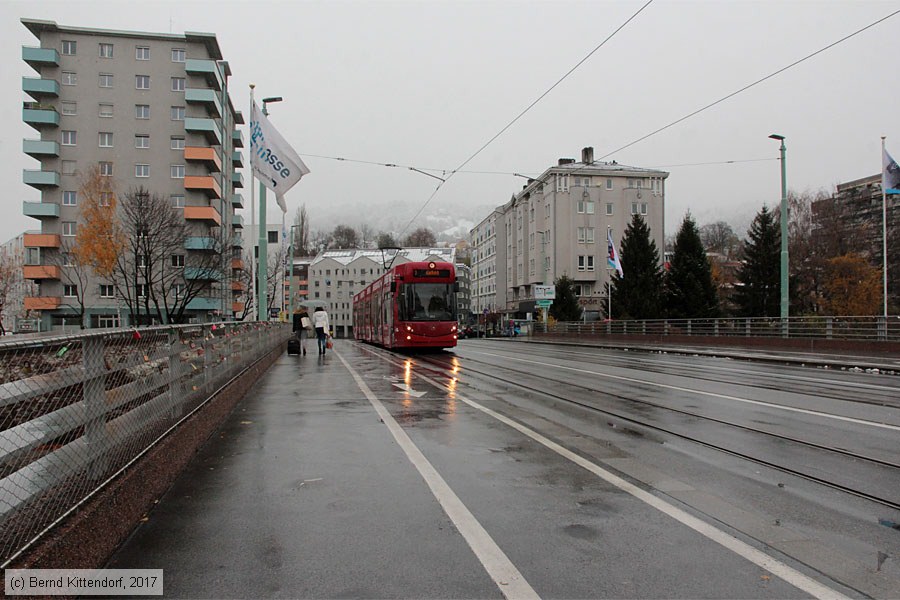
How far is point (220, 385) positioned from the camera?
1092cm

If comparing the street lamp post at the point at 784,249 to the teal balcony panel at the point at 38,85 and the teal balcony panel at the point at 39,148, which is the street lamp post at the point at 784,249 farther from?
the teal balcony panel at the point at 38,85

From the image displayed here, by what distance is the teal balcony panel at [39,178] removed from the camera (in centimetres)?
5556

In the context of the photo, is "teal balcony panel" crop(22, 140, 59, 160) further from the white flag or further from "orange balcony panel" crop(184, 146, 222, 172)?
the white flag

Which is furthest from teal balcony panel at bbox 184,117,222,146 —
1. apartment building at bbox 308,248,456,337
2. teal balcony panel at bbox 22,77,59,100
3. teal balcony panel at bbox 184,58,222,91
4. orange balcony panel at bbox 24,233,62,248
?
apartment building at bbox 308,248,456,337

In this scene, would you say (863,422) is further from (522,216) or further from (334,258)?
(334,258)

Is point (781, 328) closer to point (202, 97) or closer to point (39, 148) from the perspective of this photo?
point (202, 97)

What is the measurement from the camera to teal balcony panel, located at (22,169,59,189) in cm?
5556

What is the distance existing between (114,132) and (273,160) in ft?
152

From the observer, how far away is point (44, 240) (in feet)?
183

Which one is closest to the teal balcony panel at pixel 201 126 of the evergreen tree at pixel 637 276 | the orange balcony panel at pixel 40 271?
the orange balcony panel at pixel 40 271

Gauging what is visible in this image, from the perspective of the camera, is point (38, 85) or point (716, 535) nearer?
point (716, 535)

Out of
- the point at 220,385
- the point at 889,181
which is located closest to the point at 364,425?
the point at 220,385

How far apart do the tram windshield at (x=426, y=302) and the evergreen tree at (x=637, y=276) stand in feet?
105

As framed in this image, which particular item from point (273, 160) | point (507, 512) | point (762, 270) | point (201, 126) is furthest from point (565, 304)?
point (507, 512)
